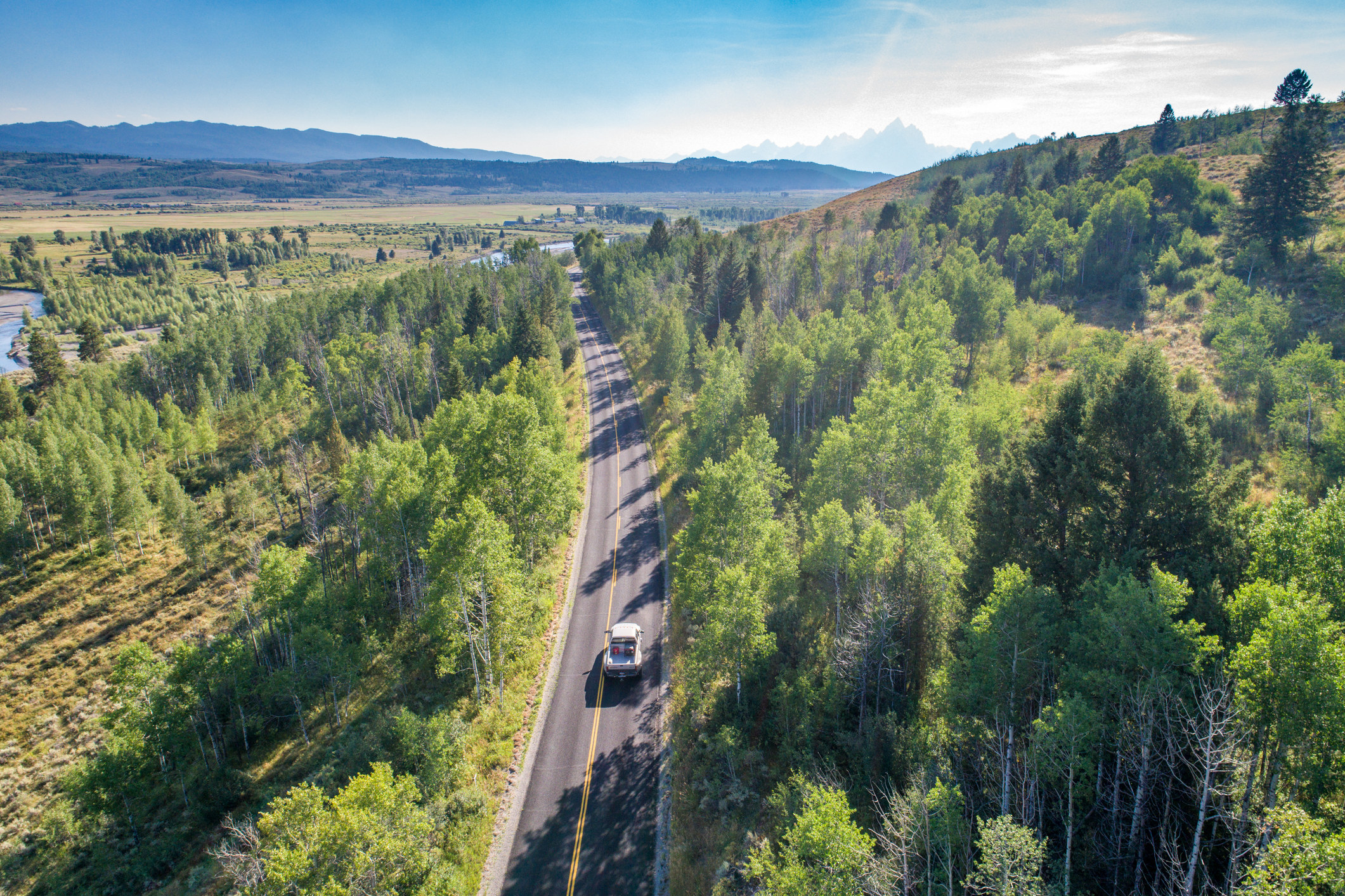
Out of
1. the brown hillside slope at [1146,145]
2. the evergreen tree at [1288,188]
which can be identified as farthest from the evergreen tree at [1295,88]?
the evergreen tree at [1288,188]

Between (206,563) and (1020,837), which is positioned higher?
(1020,837)

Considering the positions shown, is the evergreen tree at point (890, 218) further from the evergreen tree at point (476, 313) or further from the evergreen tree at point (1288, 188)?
the evergreen tree at point (476, 313)

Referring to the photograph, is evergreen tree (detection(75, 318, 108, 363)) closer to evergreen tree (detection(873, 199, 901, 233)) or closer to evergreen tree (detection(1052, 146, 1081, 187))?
evergreen tree (detection(873, 199, 901, 233))

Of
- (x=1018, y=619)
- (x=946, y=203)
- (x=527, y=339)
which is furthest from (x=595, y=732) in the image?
(x=946, y=203)

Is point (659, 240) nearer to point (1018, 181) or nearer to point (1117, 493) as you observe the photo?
point (1018, 181)

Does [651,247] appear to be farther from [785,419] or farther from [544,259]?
[785,419]

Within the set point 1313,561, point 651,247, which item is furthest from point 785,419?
point 651,247
